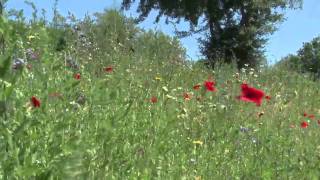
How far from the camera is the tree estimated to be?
24.4m

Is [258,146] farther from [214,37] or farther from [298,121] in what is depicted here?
[214,37]

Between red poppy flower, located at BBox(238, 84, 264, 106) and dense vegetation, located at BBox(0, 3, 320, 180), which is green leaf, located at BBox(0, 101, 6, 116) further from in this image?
red poppy flower, located at BBox(238, 84, 264, 106)

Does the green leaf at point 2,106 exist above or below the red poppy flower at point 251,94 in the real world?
below

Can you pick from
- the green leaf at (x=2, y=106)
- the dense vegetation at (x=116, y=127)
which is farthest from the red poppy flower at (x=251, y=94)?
the green leaf at (x=2, y=106)

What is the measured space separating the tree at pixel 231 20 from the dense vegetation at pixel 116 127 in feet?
60.2

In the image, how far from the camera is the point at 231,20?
25625 millimetres

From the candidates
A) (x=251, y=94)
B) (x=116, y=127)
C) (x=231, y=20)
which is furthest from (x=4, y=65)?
(x=231, y=20)

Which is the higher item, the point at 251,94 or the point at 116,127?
the point at 251,94

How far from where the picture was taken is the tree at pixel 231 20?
24.4m

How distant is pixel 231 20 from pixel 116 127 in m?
23.1

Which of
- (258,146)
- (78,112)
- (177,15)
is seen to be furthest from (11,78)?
(177,15)

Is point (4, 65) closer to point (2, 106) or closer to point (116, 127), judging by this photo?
point (2, 106)

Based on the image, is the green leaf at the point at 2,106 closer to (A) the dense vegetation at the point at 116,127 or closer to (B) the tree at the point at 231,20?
(A) the dense vegetation at the point at 116,127

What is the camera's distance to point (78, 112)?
3.11 m
